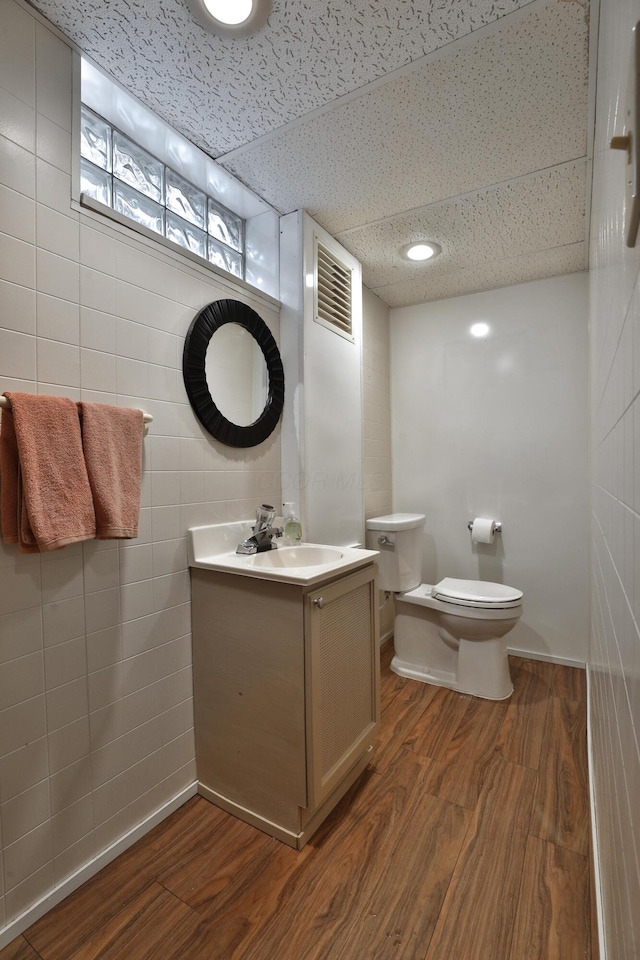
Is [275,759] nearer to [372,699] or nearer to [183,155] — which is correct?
[372,699]

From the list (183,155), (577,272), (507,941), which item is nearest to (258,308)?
(183,155)

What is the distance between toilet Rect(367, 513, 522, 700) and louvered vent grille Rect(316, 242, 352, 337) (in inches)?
43.5

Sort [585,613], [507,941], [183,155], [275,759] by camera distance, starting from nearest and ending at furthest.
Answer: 1. [507,941]
2. [275,759]
3. [183,155]
4. [585,613]

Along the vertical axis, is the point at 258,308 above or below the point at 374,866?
above

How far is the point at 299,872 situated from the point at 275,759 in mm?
286

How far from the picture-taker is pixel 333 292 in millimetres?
2221

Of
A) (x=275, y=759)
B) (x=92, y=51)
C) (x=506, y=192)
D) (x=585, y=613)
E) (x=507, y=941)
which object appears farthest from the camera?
(x=585, y=613)

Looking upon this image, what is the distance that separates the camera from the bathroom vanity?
1351 mm

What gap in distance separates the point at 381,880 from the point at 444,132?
2.35 meters

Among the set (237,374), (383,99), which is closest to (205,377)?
(237,374)

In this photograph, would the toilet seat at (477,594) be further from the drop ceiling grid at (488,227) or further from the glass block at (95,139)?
the glass block at (95,139)

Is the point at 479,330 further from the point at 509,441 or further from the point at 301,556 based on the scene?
the point at 301,556

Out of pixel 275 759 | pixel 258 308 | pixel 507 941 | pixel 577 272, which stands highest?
pixel 577 272

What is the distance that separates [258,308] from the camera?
1928 millimetres
